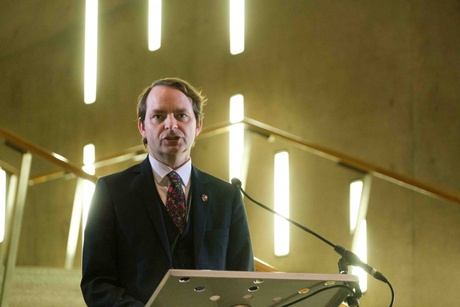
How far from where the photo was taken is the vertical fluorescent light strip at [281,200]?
710cm

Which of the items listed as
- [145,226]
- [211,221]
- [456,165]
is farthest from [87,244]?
[456,165]

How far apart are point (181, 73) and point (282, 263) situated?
91.1 inches

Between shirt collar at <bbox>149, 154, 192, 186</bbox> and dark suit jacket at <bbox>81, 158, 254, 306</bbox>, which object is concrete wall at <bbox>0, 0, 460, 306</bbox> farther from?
shirt collar at <bbox>149, 154, 192, 186</bbox>

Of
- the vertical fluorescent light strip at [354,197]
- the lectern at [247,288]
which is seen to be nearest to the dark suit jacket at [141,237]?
the lectern at [247,288]

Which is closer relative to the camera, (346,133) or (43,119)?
(346,133)

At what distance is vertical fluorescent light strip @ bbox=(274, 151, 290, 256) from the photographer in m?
7.10

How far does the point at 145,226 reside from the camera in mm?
2480

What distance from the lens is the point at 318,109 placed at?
717cm

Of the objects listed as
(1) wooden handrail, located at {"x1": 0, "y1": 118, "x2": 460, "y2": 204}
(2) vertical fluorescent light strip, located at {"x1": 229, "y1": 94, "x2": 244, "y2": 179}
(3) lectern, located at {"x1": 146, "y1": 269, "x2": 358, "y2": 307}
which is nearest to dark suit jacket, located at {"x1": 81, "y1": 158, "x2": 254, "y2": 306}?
(3) lectern, located at {"x1": 146, "y1": 269, "x2": 358, "y2": 307}

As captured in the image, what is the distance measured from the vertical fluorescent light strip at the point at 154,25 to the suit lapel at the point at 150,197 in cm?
610

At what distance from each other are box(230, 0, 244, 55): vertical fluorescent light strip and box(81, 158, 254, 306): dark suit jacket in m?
5.26

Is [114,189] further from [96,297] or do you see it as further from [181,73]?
[181,73]

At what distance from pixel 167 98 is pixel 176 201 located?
318 mm

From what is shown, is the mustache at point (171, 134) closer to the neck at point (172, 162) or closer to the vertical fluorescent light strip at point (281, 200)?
the neck at point (172, 162)
